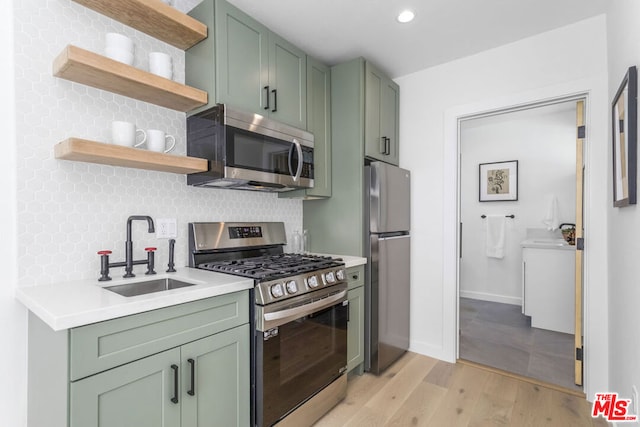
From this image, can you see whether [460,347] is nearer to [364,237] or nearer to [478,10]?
[364,237]

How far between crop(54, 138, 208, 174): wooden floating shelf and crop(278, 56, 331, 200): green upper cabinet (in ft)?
3.10

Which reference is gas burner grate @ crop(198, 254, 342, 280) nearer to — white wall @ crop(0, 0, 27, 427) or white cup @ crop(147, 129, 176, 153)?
white cup @ crop(147, 129, 176, 153)

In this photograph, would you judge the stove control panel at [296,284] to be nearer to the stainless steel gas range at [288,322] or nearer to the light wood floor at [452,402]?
the stainless steel gas range at [288,322]

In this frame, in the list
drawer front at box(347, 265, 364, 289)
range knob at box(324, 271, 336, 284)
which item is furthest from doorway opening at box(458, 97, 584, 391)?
range knob at box(324, 271, 336, 284)

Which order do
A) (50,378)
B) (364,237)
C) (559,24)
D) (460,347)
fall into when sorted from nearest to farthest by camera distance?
1. (50,378)
2. (559,24)
3. (364,237)
4. (460,347)

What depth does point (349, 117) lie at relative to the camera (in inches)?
101

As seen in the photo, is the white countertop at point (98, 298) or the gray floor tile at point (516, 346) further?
the gray floor tile at point (516, 346)

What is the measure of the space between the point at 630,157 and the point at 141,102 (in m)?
2.39

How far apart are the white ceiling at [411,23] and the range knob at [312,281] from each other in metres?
1.72

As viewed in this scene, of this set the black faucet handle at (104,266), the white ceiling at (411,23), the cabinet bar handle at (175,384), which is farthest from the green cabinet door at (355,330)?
the white ceiling at (411,23)

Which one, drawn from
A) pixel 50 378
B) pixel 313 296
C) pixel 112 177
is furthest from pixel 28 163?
pixel 313 296

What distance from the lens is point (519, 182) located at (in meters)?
4.37

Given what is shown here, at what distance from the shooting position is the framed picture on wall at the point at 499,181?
439 cm

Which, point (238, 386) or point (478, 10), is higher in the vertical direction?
point (478, 10)
